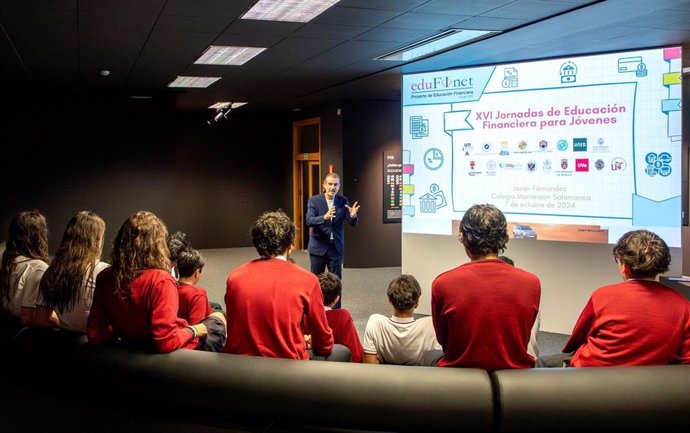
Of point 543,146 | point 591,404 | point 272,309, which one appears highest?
point 543,146

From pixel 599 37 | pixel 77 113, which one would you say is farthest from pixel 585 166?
pixel 77 113

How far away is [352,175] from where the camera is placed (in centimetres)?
1065

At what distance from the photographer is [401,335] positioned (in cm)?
337

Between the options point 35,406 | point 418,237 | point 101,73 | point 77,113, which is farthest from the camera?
point 77,113

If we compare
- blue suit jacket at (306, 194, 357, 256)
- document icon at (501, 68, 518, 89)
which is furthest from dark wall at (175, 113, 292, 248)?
document icon at (501, 68, 518, 89)

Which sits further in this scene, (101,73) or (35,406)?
(101,73)

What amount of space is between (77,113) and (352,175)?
419cm

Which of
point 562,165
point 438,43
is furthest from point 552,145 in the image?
point 438,43

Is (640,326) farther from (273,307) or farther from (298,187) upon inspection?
(298,187)

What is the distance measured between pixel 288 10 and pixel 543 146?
283 cm

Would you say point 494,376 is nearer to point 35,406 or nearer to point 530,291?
point 530,291

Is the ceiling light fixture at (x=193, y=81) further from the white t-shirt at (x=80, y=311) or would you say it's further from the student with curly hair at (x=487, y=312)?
the student with curly hair at (x=487, y=312)

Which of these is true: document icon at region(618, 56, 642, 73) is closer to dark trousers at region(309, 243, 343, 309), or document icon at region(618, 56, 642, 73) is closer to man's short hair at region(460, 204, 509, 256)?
dark trousers at region(309, 243, 343, 309)

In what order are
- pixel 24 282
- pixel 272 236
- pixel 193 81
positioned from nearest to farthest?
pixel 272 236 < pixel 24 282 < pixel 193 81
